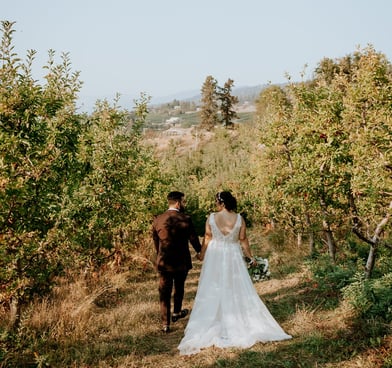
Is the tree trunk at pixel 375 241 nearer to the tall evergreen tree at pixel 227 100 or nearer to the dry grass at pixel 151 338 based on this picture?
the dry grass at pixel 151 338

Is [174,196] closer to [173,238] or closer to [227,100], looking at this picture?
[173,238]

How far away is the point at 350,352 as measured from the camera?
216 inches

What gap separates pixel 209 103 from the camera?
62406 mm

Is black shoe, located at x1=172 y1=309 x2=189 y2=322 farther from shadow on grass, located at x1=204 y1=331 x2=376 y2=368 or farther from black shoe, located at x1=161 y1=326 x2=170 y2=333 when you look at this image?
shadow on grass, located at x1=204 y1=331 x2=376 y2=368

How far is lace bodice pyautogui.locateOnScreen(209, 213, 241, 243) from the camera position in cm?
690

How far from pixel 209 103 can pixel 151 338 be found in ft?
190

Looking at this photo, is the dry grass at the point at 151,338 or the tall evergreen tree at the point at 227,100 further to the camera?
the tall evergreen tree at the point at 227,100

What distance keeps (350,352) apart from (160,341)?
3.08 m

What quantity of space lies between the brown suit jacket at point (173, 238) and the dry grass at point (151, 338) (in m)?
1.26

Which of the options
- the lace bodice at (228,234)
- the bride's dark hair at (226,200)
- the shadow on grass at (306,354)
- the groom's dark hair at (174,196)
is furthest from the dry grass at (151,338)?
the groom's dark hair at (174,196)

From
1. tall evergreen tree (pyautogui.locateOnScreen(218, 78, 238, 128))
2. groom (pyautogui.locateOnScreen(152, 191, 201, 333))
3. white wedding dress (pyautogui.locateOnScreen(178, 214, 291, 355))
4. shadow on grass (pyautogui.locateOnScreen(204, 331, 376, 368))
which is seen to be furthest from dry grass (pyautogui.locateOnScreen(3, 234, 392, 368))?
tall evergreen tree (pyautogui.locateOnScreen(218, 78, 238, 128))

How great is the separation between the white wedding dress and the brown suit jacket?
452mm

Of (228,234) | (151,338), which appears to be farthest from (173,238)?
(151,338)

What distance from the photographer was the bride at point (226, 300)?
6.18 meters
